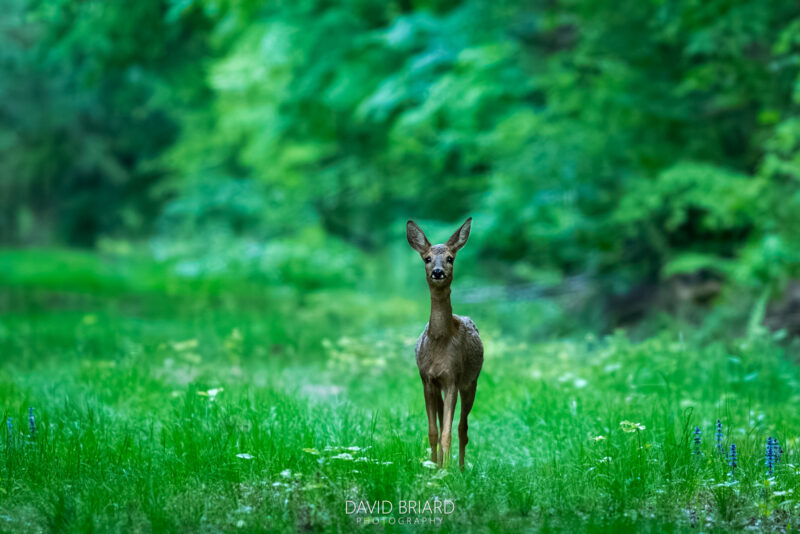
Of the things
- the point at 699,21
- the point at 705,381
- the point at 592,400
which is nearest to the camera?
the point at 592,400

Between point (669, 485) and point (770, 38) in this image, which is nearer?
point (669, 485)

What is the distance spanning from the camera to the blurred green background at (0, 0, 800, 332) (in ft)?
35.9

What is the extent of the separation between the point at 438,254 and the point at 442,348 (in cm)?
54

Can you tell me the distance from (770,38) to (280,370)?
7.58m

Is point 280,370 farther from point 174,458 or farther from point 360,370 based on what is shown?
point 174,458

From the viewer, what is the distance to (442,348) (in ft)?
16.6

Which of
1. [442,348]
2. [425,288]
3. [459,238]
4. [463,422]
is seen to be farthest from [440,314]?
[425,288]

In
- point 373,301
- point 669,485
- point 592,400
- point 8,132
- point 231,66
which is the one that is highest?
point 8,132

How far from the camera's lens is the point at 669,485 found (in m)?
5.19

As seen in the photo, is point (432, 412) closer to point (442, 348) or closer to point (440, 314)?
point (442, 348)

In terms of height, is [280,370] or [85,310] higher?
[85,310]

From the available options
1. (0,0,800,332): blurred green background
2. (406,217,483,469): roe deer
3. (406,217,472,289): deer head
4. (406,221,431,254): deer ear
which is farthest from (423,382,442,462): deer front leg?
(0,0,800,332): blurred green background

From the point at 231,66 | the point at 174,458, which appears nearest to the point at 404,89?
the point at 231,66

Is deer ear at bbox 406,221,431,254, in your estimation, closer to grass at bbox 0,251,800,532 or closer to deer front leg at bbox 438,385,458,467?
deer front leg at bbox 438,385,458,467
